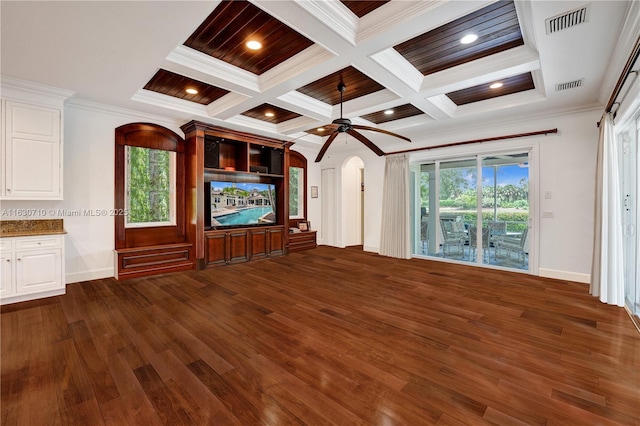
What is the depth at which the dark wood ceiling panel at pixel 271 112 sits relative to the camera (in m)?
4.94

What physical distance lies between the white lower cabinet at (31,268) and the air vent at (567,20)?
604cm

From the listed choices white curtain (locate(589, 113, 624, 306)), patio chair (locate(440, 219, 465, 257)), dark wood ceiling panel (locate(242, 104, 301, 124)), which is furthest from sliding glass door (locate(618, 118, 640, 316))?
dark wood ceiling panel (locate(242, 104, 301, 124))

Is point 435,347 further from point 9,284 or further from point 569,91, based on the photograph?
point 9,284

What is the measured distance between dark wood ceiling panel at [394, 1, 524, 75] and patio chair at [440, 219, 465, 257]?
11.3ft

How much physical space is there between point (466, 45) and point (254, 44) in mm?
2340

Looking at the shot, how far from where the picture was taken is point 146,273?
15.3ft

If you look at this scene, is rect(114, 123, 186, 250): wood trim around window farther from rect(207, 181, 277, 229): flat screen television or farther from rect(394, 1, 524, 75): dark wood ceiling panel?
rect(394, 1, 524, 75): dark wood ceiling panel

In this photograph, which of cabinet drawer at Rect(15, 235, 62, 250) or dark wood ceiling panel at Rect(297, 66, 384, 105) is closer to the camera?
cabinet drawer at Rect(15, 235, 62, 250)

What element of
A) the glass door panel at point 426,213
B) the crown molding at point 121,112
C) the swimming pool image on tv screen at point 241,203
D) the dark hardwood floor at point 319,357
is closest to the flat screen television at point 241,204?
the swimming pool image on tv screen at point 241,203

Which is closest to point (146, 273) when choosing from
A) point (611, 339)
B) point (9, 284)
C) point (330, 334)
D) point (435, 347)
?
point (9, 284)

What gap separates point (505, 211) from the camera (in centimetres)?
518

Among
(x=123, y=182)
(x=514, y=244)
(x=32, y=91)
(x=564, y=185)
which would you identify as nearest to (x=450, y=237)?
(x=514, y=244)

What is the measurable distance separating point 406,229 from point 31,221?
656cm

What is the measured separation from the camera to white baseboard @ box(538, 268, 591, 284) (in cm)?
433
